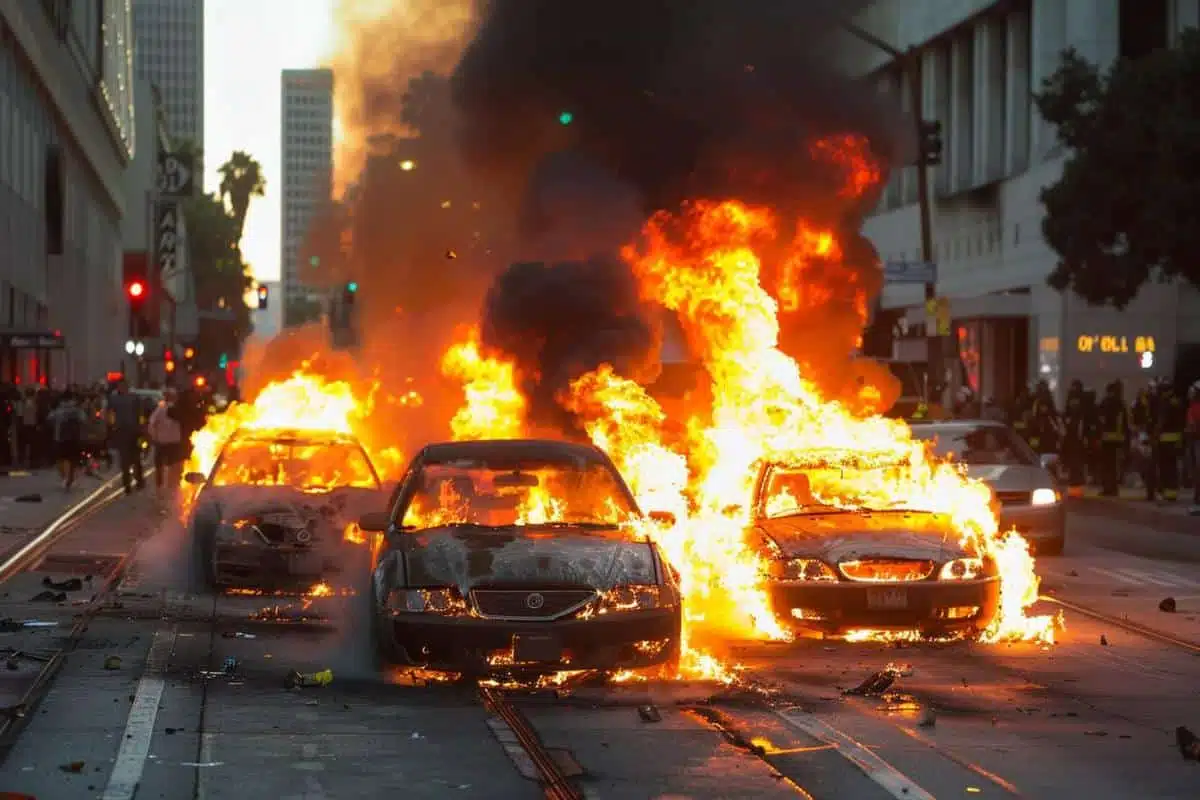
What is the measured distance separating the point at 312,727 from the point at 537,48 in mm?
14716

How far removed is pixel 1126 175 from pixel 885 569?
1114 inches

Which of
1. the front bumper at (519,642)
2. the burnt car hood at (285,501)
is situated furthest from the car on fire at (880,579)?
the burnt car hood at (285,501)

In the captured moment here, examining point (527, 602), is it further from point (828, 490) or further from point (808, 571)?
point (828, 490)

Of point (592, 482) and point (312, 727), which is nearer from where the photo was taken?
point (312, 727)

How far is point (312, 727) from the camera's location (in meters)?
9.63

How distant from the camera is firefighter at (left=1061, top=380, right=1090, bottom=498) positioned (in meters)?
32.7

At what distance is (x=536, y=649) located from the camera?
1072 centimetres

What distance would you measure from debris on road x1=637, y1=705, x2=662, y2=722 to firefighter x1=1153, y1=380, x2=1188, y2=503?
2080 centimetres

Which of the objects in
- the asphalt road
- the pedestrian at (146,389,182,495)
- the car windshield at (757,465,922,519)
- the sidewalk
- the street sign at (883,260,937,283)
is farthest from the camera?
the street sign at (883,260,937,283)

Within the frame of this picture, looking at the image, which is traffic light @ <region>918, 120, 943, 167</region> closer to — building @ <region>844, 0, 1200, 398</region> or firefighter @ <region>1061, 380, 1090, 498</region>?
firefighter @ <region>1061, 380, 1090, 498</region>

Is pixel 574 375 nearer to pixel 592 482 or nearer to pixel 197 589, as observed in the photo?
pixel 197 589

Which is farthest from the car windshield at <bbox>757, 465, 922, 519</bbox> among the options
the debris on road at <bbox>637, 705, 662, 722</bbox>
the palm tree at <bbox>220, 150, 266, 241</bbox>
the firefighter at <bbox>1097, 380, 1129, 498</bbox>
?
the palm tree at <bbox>220, 150, 266, 241</bbox>

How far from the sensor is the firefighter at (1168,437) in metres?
29.6

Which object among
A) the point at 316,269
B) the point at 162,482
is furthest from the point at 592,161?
the point at 316,269
